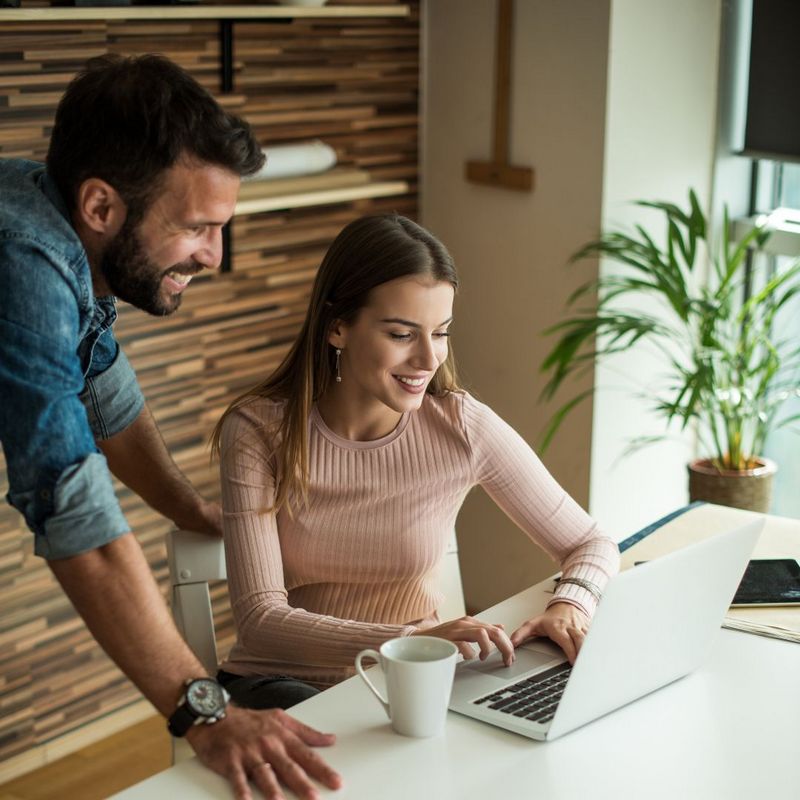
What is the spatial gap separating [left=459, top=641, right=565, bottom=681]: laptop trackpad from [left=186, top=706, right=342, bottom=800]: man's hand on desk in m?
0.27

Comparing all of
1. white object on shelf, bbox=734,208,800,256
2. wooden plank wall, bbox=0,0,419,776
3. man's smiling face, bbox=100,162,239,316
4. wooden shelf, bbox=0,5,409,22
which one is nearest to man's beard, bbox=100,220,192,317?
man's smiling face, bbox=100,162,239,316

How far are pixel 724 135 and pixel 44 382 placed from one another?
244 cm

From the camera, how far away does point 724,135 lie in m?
3.39

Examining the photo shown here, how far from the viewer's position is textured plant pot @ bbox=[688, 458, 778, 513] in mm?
3090

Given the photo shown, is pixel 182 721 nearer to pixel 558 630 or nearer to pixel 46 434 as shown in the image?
pixel 46 434

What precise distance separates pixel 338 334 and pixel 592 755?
0.86m

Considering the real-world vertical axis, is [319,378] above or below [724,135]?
below

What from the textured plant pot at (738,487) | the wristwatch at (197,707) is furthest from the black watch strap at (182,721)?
the textured plant pot at (738,487)

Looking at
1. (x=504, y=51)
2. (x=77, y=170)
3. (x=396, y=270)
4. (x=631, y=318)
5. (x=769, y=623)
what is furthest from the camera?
(x=504, y=51)

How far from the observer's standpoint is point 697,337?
3.37 m

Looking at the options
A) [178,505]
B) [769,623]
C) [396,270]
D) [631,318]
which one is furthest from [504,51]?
[769,623]

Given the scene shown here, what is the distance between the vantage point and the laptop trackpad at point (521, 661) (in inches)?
63.3

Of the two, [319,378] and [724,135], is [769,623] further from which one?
[724,135]

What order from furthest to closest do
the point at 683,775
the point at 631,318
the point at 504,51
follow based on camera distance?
the point at 504,51
the point at 631,318
the point at 683,775
